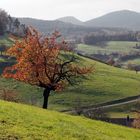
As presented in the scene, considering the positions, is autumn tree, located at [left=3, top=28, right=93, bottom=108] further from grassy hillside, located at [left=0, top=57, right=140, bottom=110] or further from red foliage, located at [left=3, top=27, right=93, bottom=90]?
grassy hillside, located at [left=0, top=57, right=140, bottom=110]

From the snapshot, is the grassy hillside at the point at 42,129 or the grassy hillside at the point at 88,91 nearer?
the grassy hillside at the point at 42,129

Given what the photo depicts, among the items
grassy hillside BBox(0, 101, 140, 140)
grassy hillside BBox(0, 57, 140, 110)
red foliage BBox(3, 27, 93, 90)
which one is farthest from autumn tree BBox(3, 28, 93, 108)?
grassy hillside BBox(0, 57, 140, 110)

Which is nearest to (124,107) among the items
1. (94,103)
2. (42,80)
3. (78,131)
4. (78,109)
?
(94,103)

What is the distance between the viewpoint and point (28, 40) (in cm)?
5138

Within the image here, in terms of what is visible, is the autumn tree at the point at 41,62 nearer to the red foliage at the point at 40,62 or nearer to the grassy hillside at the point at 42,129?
the red foliage at the point at 40,62

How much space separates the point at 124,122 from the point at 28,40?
8853cm

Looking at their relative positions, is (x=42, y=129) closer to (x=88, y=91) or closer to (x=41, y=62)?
(x=41, y=62)

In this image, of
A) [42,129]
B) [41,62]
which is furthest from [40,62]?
[42,129]

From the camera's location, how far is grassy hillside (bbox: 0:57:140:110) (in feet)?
489

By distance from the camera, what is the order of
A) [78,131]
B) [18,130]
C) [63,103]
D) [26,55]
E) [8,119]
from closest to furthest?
[18,130], [8,119], [78,131], [26,55], [63,103]

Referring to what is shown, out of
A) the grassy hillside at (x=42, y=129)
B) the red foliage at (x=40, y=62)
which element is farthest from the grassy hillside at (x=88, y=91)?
the grassy hillside at (x=42, y=129)

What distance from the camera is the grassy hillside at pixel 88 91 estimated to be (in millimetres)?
149125

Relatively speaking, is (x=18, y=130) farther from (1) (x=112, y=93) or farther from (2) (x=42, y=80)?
(1) (x=112, y=93)

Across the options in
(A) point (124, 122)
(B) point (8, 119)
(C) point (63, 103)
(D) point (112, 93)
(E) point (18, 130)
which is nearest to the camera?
(E) point (18, 130)
